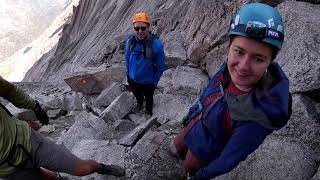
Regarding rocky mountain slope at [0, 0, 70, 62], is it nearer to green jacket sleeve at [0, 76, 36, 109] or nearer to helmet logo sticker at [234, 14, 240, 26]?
green jacket sleeve at [0, 76, 36, 109]

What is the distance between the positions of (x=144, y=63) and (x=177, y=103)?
139 cm

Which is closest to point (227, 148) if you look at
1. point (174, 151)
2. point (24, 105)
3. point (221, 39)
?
point (174, 151)

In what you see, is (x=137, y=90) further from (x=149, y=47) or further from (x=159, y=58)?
(x=149, y=47)

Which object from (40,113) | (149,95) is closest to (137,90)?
(149,95)

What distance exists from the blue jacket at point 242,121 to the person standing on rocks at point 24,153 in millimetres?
1640

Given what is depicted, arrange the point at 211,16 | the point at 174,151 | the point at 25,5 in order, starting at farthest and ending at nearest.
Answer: the point at 25,5 < the point at 211,16 < the point at 174,151

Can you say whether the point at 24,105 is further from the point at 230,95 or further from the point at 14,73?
the point at 14,73

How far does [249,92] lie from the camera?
2.96m

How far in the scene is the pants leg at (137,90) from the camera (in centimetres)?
735

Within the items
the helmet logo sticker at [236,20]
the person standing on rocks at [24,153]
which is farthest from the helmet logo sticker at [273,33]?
the person standing on rocks at [24,153]

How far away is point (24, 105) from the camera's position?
15.2ft

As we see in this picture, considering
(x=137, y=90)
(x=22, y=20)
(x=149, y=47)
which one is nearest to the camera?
(x=149, y=47)

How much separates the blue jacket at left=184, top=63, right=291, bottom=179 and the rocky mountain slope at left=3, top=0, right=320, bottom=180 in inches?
51.3

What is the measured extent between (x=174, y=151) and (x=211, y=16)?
202 inches
